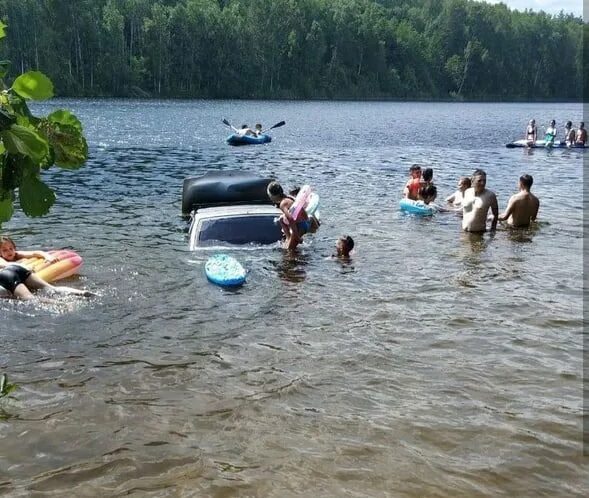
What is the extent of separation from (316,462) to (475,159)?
95.6ft

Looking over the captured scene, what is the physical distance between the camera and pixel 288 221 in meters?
11.4

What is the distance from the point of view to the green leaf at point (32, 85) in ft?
5.86

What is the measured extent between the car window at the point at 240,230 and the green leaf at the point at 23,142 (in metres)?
9.62

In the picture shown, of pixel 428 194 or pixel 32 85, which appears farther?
pixel 428 194

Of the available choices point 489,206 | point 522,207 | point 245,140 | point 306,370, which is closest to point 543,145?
point 245,140

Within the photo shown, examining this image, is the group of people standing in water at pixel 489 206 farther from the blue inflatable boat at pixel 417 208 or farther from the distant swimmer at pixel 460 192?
the blue inflatable boat at pixel 417 208

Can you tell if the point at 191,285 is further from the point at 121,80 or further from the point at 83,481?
the point at 121,80

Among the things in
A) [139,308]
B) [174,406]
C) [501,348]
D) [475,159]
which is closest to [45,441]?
[174,406]

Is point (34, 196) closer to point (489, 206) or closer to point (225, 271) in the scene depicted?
point (225, 271)

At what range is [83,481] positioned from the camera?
461cm

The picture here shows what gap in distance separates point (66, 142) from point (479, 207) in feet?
42.0

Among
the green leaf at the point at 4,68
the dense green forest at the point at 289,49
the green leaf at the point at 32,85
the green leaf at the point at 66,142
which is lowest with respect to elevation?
the green leaf at the point at 66,142

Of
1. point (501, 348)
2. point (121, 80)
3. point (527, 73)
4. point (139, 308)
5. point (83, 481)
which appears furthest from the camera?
point (527, 73)

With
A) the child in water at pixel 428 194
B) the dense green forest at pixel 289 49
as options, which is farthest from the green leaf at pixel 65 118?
the dense green forest at pixel 289 49
